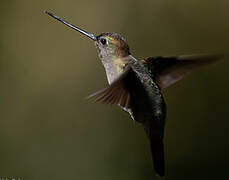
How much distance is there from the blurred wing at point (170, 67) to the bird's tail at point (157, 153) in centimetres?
23

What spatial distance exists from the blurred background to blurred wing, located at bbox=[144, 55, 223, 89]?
3.87ft

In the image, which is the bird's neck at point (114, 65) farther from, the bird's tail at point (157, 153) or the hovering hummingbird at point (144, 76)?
the bird's tail at point (157, 153)

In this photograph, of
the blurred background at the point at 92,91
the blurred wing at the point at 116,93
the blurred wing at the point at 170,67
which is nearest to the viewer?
the blurred wing at the point at 116,93

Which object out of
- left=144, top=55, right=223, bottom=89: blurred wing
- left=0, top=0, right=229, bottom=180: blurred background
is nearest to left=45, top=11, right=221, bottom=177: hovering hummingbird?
left=144, top=55, right=223, bottom=89: blurred wing

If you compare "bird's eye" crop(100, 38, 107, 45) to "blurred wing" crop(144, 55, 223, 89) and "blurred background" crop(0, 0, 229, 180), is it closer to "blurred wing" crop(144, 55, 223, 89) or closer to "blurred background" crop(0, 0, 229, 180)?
"blurred wing" crop(144, 55, 223, 89)

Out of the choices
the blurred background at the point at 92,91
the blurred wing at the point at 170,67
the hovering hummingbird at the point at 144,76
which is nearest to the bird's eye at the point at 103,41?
the hovering hummingbird at the point at 144,76

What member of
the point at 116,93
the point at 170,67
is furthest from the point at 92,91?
the point at 116,93

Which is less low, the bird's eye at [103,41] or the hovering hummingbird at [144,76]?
the bird's eye at [103,41]

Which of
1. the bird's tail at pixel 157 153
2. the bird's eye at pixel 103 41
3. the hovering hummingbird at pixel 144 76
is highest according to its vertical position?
the bird's eye at pixel 103 41

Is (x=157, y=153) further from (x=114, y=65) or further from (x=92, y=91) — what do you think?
(x=92, y=91)

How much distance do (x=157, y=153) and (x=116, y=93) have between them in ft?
1.38

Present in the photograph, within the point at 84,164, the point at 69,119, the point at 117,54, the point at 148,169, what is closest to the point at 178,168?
the point at 148,169

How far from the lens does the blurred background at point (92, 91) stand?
2.77 metres

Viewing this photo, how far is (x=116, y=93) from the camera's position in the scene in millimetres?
1205
